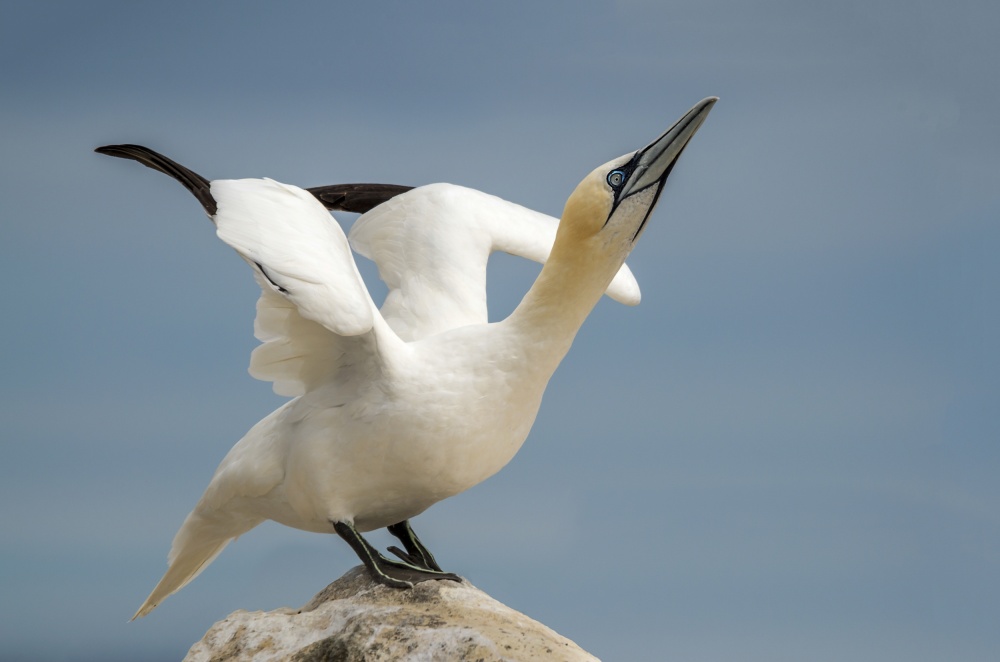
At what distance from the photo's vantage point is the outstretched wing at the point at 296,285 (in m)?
6.03

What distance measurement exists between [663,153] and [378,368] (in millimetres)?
1725

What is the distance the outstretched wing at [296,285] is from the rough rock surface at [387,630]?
3.71 ft

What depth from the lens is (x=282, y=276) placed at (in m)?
6.01

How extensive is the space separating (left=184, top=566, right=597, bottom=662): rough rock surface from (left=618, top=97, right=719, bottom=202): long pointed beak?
212cm

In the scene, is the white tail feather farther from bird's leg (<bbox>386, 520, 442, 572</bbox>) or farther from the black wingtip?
the black wingtip

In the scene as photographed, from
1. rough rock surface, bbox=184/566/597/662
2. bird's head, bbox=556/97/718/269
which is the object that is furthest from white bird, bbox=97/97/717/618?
rough rock surface, bbox=184/566/597/662

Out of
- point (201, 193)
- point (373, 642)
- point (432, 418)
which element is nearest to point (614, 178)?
point (432, 418)

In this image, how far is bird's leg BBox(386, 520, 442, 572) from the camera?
24.5 feet

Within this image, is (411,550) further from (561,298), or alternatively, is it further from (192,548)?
(561,298)

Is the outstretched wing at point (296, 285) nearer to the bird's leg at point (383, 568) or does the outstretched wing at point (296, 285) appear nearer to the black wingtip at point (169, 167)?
the black wingtip at point (169, 167)

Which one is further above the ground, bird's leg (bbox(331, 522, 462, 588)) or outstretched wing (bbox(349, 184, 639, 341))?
outstretched wing (bbox(349, 184, 639, 341))

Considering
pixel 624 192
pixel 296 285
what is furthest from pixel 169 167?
pixel 624 192

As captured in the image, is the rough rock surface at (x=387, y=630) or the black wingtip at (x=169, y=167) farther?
the black wingtip at (x=169, y=167)

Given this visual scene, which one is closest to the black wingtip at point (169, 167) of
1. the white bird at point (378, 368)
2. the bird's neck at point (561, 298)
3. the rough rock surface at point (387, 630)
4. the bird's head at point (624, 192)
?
the white bird at point (378, 368)
